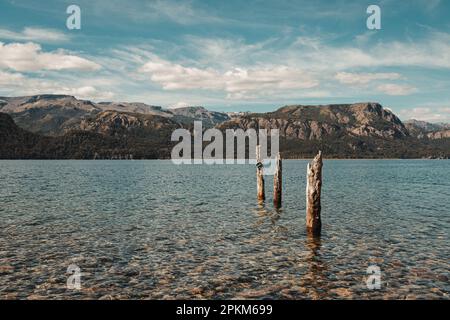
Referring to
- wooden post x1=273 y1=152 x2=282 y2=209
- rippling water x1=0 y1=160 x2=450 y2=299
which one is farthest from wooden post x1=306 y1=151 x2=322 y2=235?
wooden post x1=273 y1=152 x2=282 y2=209

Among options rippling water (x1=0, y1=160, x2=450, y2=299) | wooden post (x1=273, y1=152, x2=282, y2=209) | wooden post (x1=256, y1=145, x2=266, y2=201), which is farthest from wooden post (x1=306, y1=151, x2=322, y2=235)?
wooden post (x1=256, y1=145, x2=266, y2=201)

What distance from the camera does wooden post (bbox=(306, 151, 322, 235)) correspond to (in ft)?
82.3

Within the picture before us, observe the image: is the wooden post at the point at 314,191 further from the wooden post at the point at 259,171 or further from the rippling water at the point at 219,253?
the wooden post at the point at 259,171

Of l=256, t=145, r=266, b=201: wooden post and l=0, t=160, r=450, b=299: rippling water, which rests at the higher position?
l=256, t=145, r=266, b=201: wooden post

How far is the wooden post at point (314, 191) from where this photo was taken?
82.3 ft

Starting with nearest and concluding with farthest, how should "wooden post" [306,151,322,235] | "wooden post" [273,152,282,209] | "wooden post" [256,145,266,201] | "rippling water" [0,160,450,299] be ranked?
1. "rippling water" [0,160,450,299]
2. "wooden post" [306,151,322,235]
3. "wooden post" [273,152,282,209]
4. "wooden post" [256,145,266,201]

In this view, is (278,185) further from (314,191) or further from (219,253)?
(219,253)

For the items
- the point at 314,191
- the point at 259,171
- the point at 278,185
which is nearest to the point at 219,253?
the point at 314,191

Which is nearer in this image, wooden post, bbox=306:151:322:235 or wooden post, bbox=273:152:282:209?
wooden post, bbox=306:151:322:235

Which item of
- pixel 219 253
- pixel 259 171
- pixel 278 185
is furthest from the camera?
pixel 259 171

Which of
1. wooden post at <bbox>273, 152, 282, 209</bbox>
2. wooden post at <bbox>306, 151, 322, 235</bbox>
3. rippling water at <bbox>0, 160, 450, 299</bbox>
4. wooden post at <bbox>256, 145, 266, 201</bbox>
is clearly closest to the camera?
rippling water at <bbox>0, 160, 450, 299</bbox>

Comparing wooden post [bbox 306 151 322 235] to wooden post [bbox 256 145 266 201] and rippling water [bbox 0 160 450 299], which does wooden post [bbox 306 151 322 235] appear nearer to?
rippling water [bbox 0 160 450 299]

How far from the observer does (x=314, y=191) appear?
2525 cm
